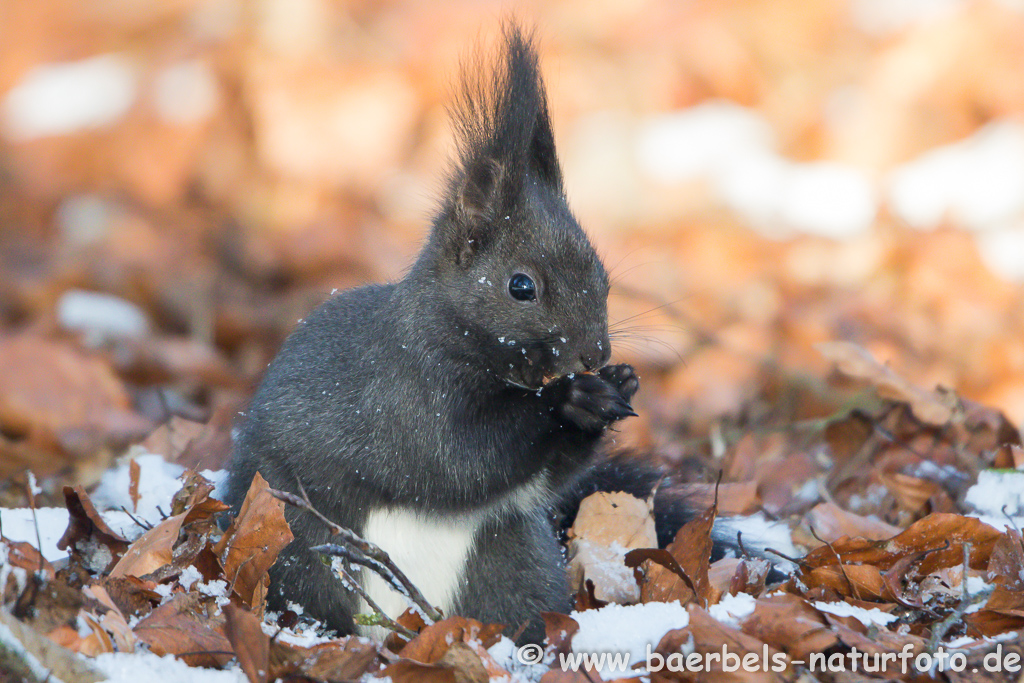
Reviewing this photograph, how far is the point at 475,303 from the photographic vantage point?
1979 millimetres

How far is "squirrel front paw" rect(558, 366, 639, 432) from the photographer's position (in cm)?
188

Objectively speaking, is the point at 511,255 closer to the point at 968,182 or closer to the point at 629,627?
the point at 629,627

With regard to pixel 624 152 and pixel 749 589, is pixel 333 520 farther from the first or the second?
pixel 624 152

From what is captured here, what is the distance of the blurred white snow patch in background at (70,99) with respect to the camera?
628 centimetres

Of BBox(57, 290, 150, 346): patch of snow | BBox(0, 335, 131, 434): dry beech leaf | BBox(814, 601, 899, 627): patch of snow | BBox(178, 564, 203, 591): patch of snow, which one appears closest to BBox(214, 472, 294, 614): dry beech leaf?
BBox(178, 564, 203, 591): patch of snow

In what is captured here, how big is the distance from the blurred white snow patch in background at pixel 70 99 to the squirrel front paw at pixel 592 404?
5154mm

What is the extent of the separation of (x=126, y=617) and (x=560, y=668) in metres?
0.70

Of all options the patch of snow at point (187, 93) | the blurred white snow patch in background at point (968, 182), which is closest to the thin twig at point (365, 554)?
the blurred white snow patch in background at point (968, 182)

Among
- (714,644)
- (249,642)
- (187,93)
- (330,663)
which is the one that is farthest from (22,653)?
(187,93)

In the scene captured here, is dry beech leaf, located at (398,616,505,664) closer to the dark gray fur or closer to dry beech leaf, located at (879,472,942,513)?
the dark gray fur

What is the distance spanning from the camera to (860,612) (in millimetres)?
1791

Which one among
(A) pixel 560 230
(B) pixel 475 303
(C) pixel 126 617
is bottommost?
(C) pixel 126 617

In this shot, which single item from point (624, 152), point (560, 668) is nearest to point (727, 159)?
point (624, 152)

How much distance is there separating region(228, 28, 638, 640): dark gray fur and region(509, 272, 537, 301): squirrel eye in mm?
11
